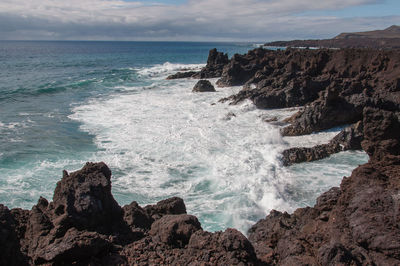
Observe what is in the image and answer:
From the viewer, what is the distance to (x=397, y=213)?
15.7ft

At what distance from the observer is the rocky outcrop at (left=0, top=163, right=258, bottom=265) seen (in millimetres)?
4488

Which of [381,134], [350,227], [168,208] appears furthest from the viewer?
[381,134]

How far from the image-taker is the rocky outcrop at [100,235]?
14.7 feet

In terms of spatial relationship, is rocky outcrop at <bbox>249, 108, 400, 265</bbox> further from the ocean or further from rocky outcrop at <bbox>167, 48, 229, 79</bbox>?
rocky outcrop at <bbox>167, 48, 229, 79</bbox>

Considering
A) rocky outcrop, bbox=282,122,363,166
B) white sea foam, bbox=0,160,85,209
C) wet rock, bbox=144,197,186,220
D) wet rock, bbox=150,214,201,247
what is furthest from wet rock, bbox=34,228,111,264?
rocky outcrop, bbox=282,122,363,166

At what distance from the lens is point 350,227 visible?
5098mm

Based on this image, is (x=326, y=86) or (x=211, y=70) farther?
(x=211, y=70)

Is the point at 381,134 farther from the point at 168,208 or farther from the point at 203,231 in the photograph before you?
the point at 168,208

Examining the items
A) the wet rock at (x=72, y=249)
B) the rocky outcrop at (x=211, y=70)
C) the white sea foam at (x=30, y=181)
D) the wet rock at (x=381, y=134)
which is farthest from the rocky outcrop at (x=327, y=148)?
the rocky outcrop at (x=211, y=70)

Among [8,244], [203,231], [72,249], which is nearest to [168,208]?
[203,231]

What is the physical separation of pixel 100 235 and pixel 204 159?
27.0ft

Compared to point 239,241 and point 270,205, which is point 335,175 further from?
point 239,241

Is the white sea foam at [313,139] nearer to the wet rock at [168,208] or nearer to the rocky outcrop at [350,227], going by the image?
the rocky outcrop at [350,227]

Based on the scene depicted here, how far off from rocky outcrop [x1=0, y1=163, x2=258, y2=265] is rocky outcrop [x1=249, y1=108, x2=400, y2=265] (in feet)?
2.89
